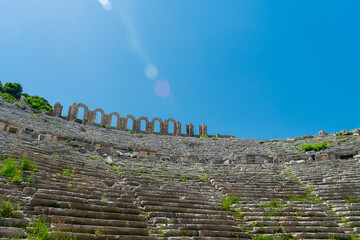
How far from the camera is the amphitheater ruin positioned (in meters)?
5.93

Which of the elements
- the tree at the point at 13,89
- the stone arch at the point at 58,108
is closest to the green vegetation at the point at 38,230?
the stone arch at the point at 58,108

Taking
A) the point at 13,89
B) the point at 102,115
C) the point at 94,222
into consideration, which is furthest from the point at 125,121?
the point at 94,222

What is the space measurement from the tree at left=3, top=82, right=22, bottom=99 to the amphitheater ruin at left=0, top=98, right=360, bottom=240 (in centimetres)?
3737

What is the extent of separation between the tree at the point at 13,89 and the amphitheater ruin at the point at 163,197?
37.4 metres

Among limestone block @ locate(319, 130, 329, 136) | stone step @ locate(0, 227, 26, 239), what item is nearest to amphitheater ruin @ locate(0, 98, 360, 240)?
stone step @ locate(0, 227, 26, 239)

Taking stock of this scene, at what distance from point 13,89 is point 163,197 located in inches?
1790

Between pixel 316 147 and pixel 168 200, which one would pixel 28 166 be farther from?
pixel 316 147

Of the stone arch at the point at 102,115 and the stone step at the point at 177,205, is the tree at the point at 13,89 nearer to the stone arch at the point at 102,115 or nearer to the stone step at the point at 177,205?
the stone arch at the point at 102,115

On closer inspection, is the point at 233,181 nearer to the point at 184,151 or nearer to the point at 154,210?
the point at 154,210

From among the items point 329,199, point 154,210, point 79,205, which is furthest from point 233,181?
point 79,205

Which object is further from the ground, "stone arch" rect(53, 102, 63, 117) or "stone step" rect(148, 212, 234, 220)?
"stone arch" rect(53, 102, 63, 117)

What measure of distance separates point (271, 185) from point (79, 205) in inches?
336

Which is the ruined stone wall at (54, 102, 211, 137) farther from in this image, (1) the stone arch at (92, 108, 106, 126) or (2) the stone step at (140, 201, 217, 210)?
(2) the stone step at (140, 201, 217, 210)

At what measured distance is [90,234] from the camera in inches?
215
